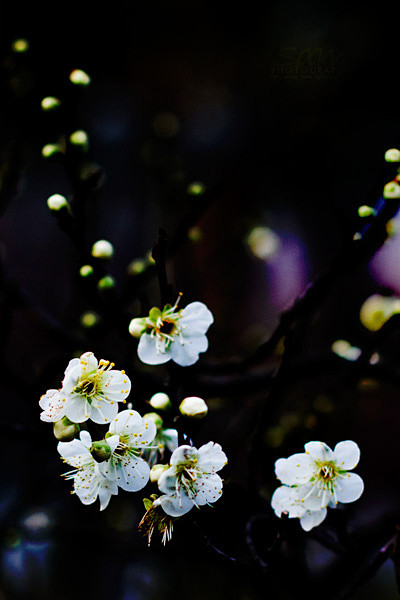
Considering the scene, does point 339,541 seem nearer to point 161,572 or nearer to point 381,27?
point 161,572

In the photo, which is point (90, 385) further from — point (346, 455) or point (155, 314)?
point (346, 455)

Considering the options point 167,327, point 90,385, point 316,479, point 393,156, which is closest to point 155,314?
point 167,327

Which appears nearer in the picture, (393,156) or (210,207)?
(393,156)

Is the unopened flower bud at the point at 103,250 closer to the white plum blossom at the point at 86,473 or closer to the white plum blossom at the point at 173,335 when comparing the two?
the white plum blossom at the point at 173,335

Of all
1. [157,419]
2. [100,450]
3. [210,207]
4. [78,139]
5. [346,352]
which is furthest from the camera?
[210,207]

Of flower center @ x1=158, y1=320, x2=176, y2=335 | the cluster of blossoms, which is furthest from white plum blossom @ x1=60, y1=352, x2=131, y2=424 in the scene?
flower center @ x1=158, y1=320, x2=176, y2=335

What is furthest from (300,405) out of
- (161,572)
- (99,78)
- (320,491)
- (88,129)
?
(99,78)
